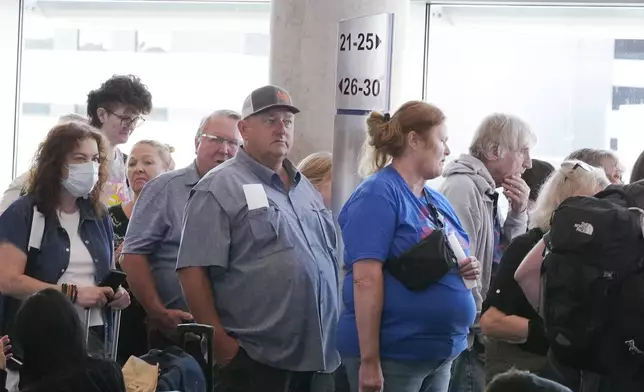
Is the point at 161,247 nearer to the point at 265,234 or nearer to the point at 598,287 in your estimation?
the point at 265,234

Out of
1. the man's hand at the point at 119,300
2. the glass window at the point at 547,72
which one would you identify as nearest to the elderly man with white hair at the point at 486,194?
the man's hand at the point at 119,300

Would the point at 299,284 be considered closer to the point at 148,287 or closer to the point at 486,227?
the point at 148,287

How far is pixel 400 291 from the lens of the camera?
392cm

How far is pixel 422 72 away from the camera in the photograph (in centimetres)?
813

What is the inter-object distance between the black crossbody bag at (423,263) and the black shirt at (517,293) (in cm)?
20

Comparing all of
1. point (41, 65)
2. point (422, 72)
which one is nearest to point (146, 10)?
point (41, 65)

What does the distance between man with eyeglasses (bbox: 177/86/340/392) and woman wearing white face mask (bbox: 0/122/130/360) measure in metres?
0.60

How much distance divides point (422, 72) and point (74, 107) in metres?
3.05

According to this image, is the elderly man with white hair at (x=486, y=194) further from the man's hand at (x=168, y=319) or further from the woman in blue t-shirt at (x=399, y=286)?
the man's hand at (x=168, y=319)

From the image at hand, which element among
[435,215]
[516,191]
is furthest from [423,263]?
[516,191]

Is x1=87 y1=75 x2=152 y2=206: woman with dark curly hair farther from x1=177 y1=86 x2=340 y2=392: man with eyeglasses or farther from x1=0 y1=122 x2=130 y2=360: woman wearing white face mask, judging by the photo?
x1=177 y1=86 x2=340 y2=392: man with eyeglasses

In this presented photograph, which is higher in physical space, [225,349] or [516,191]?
[516,191]

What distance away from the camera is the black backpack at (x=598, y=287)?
317cm

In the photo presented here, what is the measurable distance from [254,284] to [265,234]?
0.63 ft
